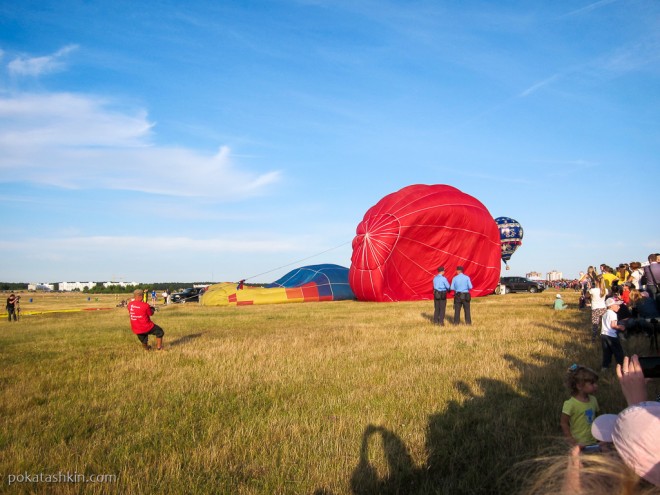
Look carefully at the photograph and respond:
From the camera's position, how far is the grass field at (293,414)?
3943mm

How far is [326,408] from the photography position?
18.8ft

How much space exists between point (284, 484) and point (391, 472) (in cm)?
85

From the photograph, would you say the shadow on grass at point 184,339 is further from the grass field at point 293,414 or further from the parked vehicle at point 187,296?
the parked vehicle at point 187,296

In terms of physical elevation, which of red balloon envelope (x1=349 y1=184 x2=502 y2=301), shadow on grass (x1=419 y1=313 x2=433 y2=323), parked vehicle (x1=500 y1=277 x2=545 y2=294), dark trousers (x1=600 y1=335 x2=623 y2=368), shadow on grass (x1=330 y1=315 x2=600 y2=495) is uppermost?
red balloon envelope (x1=349 y1=184 x2=502 y2=301)

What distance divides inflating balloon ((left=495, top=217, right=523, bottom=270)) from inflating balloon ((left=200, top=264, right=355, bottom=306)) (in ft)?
41.7

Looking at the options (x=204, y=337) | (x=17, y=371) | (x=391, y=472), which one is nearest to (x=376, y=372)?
(x=391, y=472)

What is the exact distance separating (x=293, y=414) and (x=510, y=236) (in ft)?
117

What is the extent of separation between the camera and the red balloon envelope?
24062 millimetres

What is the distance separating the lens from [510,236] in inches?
1500

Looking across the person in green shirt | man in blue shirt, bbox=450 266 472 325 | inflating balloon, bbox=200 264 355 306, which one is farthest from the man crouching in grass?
inflating balloon, bbox=200 264 355 306

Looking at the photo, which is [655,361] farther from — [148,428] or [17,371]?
[17,371]

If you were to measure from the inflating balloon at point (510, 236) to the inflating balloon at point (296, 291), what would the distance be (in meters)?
12.7

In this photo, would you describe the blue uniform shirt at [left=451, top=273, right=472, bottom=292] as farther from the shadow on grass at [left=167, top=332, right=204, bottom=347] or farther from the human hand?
the human hand

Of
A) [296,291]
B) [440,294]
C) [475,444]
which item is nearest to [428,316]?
[440,294]
